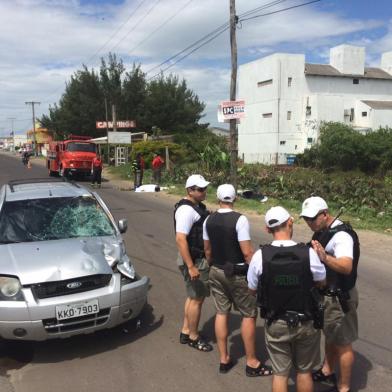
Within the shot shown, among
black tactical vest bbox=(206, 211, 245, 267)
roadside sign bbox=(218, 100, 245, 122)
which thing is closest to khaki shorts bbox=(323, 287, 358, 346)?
black tactical vest bbox=(206, 211, 245, 267)

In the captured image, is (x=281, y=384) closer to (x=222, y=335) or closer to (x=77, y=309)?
(x=222, y=335)

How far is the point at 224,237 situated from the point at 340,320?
113 centimetres

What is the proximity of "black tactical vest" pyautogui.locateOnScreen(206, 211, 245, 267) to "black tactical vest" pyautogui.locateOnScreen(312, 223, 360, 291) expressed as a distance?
2.40 ft

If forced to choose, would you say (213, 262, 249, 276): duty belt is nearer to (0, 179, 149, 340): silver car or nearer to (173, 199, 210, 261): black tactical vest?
(173, 199, 210, 261): black tactical vest

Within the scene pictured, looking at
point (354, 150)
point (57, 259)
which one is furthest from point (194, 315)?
point (354, 150)

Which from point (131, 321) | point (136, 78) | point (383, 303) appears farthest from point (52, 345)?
point (136, 78)

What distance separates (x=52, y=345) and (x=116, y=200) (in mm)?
14410

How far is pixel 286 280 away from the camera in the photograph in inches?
124

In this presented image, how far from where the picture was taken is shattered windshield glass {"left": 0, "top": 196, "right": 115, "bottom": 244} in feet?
18.0

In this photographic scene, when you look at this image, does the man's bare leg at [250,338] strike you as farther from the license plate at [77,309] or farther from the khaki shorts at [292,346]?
the license plate at [77,309]

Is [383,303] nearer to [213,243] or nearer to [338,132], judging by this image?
[213,243]

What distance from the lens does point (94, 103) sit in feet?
204

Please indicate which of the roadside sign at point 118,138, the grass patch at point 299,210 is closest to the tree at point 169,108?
the roadside sign at point 118,138

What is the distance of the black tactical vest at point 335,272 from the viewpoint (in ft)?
11.8
